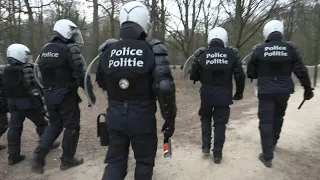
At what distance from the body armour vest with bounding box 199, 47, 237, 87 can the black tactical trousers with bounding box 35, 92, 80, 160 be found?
194cm

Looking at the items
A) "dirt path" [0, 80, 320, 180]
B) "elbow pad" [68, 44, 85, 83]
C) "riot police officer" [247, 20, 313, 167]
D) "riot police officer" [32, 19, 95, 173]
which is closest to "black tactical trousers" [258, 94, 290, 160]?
"riot police officer" [247, 20, 313, 167]

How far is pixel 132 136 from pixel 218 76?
1.88m

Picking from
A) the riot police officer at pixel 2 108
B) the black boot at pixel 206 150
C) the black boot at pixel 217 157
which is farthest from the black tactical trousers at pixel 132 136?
the riot police officer at pixel 2 108

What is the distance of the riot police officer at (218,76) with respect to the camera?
4465mm

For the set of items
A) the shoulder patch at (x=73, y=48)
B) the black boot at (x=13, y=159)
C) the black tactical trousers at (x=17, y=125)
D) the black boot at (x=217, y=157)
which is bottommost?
the black boot at (x=13, y=159)

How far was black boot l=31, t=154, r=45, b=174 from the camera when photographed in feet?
14.1

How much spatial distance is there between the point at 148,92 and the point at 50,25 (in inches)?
913

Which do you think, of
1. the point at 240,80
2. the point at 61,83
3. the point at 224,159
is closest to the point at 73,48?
the point at 61,83

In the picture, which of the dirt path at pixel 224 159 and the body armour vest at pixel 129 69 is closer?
the body armour vest at pixel 129 69

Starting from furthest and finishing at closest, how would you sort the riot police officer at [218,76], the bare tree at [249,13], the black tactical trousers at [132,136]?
the bare tree at [249,13]
the riot police officer at [218,76]
the black tactical trousers at [132,136]

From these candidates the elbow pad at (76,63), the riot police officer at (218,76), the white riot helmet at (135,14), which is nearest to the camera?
the white riot helmet at (135,14)

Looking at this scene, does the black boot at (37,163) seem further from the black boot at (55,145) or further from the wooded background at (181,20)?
the wooded background at (181,20)

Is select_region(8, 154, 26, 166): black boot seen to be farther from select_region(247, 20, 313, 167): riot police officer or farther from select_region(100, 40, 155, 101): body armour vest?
select_region(247, 20, 313, 167): riot police officer

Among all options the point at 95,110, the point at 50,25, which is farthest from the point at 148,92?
the point at 50,25
